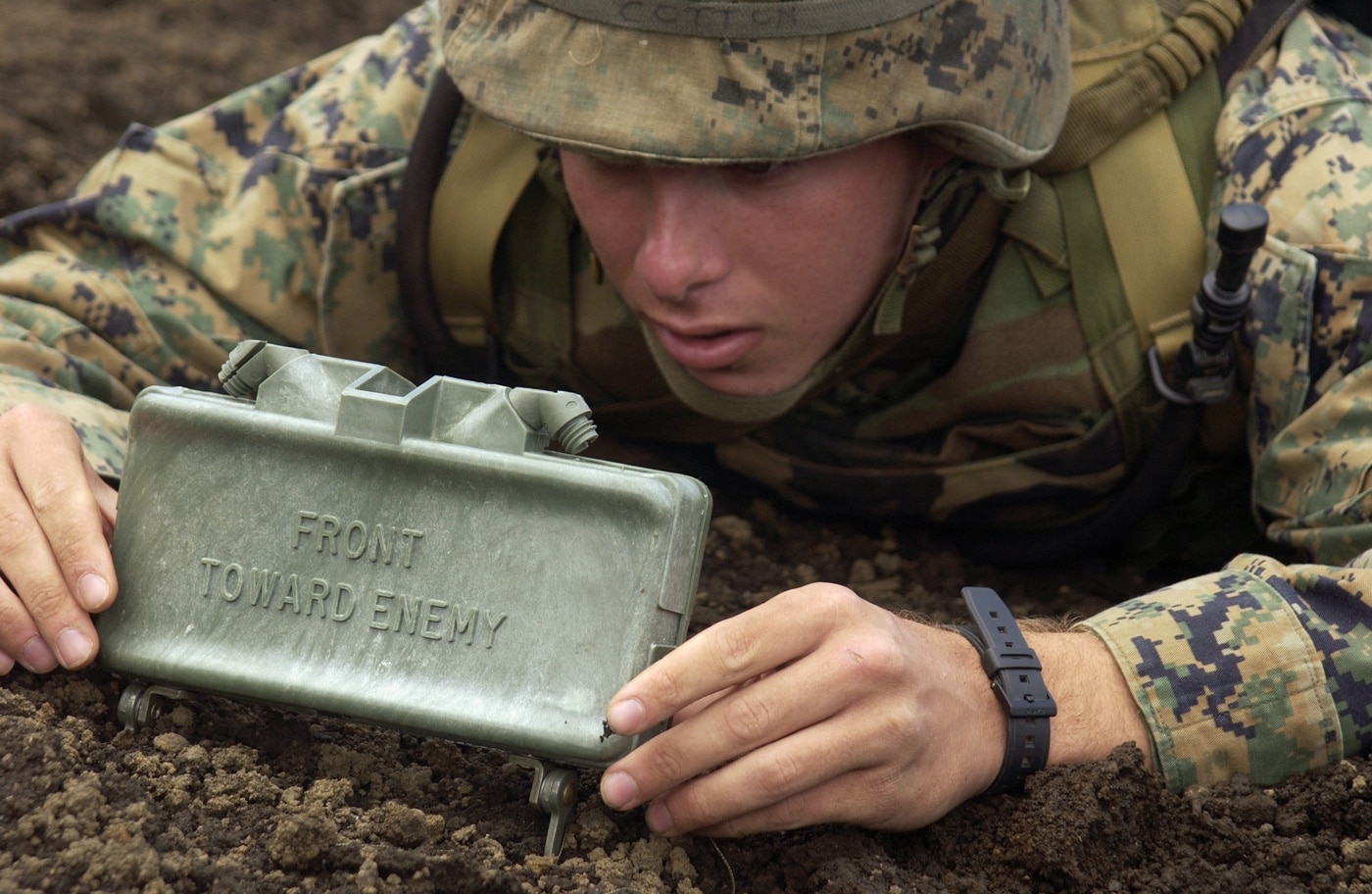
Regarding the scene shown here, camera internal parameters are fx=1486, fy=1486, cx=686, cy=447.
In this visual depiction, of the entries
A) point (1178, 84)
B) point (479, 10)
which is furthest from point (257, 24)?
point (1178, 84)

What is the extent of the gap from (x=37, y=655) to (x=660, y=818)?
72 centimetres

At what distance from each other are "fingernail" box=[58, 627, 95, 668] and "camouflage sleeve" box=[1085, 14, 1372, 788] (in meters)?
1.17

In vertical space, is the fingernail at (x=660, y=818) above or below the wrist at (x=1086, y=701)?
above

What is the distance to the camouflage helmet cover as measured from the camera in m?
1.89

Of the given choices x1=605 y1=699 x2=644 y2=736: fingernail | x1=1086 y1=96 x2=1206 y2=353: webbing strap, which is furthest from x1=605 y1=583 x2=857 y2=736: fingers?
x1=1086 y1=96 x2=1206 y2=353: webbing strap

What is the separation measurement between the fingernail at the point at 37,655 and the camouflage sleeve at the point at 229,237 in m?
0.78

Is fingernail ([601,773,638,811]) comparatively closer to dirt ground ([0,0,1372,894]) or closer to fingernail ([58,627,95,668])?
dirt ground ([0,0,1372,894])

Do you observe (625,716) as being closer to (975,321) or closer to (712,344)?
(712,344)

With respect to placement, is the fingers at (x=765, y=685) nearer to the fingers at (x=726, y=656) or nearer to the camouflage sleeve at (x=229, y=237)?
the fingers at (x=726, y=656)

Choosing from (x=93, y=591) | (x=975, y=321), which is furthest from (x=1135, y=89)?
(x=93, y=591)

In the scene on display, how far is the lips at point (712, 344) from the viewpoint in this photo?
7.18 ft

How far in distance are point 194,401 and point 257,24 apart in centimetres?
351

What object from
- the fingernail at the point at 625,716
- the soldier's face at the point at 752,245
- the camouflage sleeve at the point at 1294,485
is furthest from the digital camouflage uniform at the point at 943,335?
the fingernail at the point at 625,716

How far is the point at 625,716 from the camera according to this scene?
4.61ft
